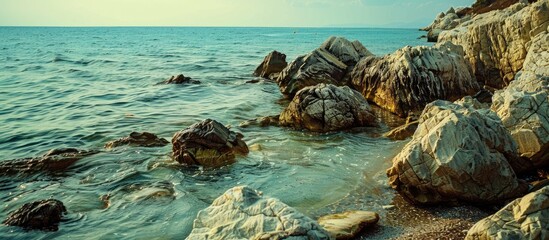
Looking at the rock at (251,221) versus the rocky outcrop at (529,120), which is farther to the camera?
the rocky outcrop at (529,120)

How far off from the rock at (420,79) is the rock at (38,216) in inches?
491

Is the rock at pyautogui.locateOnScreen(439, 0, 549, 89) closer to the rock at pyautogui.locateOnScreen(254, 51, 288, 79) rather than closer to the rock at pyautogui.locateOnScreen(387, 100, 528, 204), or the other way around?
the rock at pyautogui.locateOnScreen(254, 51, 288, 79)

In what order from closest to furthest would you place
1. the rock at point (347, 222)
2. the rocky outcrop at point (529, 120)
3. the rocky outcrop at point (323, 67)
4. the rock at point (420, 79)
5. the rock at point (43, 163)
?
the rock at point (347, 222) < the rocky outcrop at point (529, 120) < the rock at point (43, 163) < the rock at point (420, 79) < the rocky outcrop at point (323, 67)

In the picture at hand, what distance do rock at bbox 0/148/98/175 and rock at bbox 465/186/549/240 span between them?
9.68m

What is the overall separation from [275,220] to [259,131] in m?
9.14

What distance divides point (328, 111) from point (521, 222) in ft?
29.5

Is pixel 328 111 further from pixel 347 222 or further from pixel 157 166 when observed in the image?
pixel 347 222

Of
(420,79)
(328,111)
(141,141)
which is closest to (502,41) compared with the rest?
(420,79)

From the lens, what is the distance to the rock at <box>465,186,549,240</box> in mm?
5168

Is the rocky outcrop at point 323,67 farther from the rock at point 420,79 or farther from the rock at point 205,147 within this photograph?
the rock at point 205,147

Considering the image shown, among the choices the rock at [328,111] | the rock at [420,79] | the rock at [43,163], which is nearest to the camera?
the rock at [43,163]

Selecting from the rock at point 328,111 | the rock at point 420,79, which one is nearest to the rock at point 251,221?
the rock at point 328,111

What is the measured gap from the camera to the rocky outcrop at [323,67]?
20.5 metres

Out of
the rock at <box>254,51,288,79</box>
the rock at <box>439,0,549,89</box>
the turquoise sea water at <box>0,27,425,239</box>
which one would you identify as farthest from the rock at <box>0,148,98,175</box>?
the rock at <box>254,51,288,79</box>
